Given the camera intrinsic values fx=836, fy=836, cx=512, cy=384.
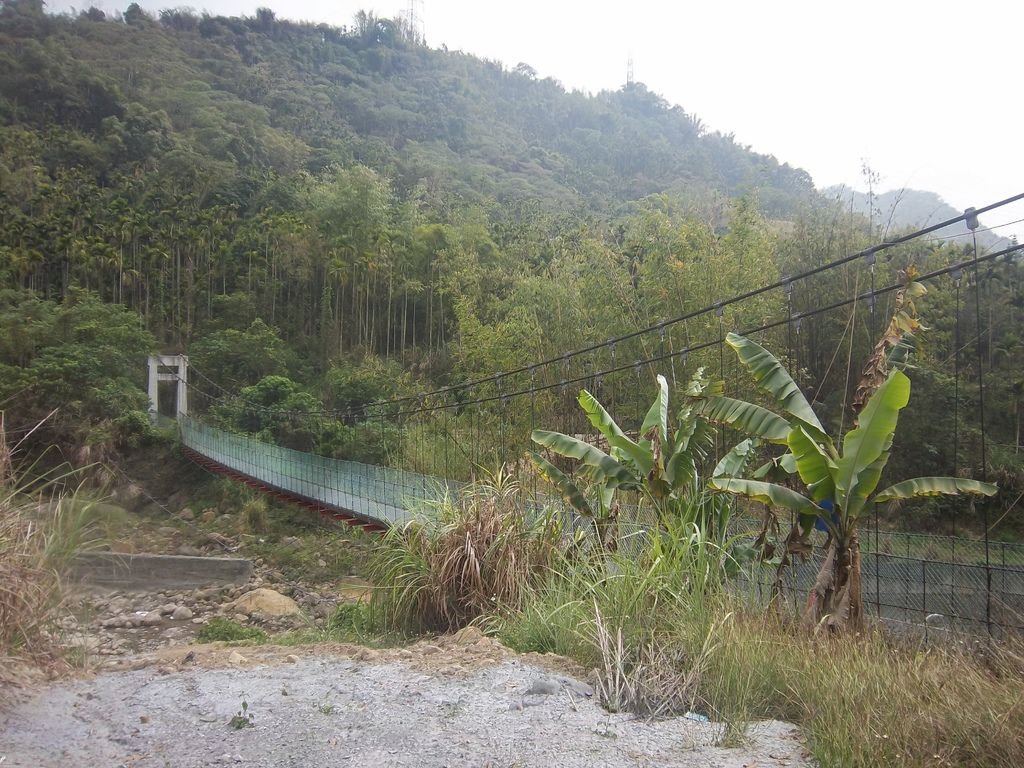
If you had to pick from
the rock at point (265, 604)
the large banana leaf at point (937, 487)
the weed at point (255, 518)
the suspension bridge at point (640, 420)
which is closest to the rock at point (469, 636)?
the suspension bridge at point (640, 420)

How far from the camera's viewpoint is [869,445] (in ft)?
9.23

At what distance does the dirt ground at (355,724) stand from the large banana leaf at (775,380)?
1.40 metres

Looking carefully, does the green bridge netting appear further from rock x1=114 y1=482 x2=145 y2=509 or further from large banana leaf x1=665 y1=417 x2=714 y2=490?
rock x1=114 y1=482 x2=145 y2=509

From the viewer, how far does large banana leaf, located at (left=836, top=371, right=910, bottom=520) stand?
275cm

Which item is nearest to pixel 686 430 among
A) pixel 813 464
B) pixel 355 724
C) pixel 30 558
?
pixel 813 464

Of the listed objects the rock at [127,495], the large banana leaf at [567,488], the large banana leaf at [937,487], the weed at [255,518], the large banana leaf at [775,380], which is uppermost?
the large banana leaf at [775,380]

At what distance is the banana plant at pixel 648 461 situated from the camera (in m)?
3.50

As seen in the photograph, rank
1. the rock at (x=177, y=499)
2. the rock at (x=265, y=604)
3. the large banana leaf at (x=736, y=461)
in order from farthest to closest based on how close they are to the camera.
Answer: the rock at (x=177, y=499) → the rock at (x=265, y=604) → the large banana leaf at (x=736, y=461)

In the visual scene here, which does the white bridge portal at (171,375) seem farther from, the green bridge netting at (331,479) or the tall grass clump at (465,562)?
the tall grass clump at (465,562)

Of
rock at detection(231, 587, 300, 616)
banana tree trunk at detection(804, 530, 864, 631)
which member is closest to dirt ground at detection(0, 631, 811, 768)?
banana tree trunk at detection(804, 530, 864, 631)

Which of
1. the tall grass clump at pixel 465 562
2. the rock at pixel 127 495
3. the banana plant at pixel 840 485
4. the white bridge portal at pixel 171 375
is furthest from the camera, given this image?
the white bridge portal at pixel 171 375

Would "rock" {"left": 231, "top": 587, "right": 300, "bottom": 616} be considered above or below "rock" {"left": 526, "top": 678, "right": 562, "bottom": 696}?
below

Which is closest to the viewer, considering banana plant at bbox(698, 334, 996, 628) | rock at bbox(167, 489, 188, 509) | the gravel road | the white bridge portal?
the gravel road

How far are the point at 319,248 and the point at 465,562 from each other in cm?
1888
